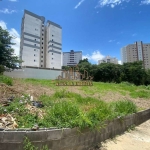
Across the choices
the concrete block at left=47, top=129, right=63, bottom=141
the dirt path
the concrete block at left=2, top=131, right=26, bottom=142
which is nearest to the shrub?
the dirt path

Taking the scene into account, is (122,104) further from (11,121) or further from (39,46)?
(39,46)

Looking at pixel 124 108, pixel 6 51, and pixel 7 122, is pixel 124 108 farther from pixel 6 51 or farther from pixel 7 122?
pixel 6 51

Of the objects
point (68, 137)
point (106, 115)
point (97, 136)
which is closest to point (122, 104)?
point (106, 115)

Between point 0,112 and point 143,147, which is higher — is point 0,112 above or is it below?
above

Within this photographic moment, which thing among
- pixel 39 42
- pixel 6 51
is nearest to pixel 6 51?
pixel 6 51

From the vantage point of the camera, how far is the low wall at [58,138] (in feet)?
5.01

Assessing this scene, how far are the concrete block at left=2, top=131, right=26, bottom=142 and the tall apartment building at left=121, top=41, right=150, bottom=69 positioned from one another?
52823mm

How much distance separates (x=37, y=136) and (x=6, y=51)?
13238 mm

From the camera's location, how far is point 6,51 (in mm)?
12555

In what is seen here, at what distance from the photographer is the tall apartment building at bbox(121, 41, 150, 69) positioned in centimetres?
4704

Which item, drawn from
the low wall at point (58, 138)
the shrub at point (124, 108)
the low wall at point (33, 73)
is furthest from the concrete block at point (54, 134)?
the low wall at point (33, 73)

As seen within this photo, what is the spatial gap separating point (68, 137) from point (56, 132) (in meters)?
0.23

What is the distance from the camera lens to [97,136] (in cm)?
226

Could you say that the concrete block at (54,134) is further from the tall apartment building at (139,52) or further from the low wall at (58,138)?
the tall apartment building at (139,52)
